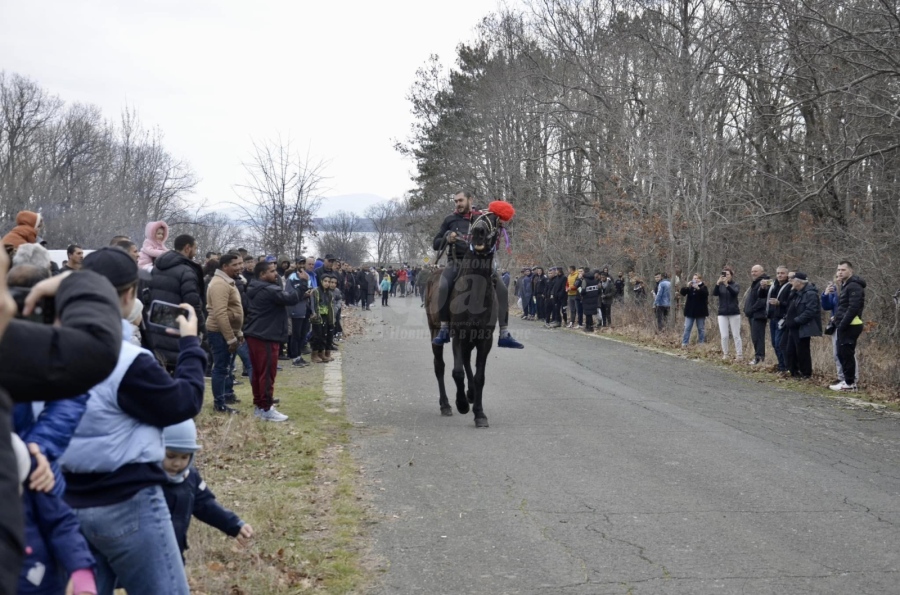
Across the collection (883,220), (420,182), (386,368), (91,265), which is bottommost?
(386,368)

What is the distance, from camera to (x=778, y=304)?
16625mm

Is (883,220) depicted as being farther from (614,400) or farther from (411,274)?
(411,274)

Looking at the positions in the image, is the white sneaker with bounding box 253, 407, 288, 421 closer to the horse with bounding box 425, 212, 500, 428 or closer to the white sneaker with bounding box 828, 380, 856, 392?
the horse with bounding box 425, 212, 500, 428

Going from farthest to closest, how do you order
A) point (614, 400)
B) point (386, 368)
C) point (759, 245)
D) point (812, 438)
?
point (759, 245) < point (386, 368) < point (614, 400) < point (812, 438)

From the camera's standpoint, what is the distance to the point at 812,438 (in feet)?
33.8

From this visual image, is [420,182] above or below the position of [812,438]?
above

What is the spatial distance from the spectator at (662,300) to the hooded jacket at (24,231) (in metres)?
18.7

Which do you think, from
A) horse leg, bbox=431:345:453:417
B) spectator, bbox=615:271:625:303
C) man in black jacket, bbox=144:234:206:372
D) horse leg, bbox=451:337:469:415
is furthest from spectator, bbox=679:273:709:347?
man in black jacket, bbox=144:234:206:372

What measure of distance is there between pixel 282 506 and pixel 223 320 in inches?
165

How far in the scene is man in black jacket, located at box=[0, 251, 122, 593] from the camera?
204cm

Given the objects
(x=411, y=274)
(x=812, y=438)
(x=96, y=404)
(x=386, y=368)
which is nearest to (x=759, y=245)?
(x=386, y=368)

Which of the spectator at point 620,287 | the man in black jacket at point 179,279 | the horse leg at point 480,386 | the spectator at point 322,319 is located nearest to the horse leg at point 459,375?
the horse leg at point 480,386

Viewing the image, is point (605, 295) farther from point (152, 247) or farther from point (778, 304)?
point (152, 247)

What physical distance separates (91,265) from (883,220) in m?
20.9
